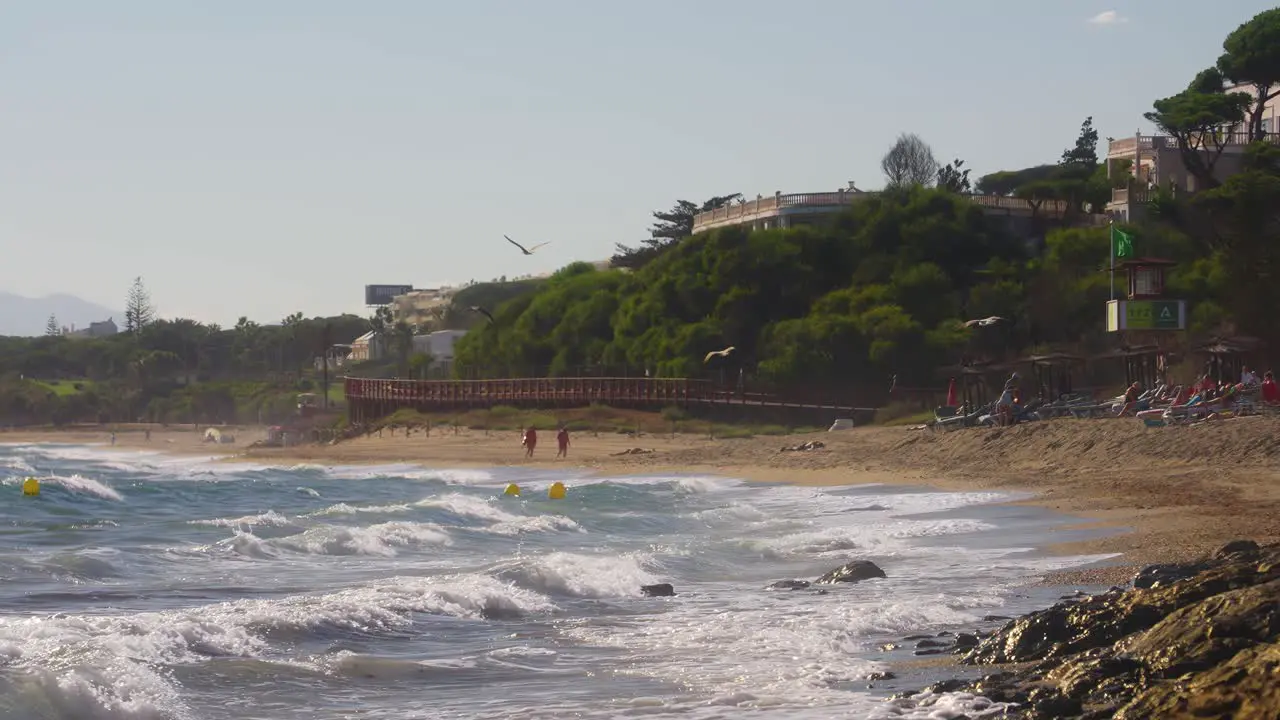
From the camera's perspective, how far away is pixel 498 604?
17797mm

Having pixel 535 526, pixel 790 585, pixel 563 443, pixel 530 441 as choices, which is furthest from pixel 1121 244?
pixel 790 585

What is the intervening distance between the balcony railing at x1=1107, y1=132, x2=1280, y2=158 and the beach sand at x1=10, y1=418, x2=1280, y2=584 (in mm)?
25275

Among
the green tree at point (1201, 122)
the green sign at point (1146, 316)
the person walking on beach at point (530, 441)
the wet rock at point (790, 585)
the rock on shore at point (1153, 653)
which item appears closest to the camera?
the rock on shore at point (1153, 653)

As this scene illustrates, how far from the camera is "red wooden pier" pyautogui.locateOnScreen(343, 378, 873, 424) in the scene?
5534 cm

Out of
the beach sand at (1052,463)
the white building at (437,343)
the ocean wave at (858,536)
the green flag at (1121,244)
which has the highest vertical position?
the green flag at (1121,244)

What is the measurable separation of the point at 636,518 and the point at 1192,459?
9.60 meters

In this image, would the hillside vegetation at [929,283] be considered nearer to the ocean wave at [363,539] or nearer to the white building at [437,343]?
the ocean wave at [363,539]

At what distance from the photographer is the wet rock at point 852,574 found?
1881cm

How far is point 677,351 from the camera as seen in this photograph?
63594 millimetres

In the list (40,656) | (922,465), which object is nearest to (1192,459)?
(922,465)

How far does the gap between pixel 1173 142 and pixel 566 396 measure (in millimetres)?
26476

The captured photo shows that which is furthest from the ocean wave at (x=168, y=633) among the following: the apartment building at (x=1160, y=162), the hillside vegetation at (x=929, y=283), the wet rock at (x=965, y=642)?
the apartment building at (x=1160, y=162)

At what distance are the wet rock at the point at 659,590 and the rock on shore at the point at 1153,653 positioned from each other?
611cm

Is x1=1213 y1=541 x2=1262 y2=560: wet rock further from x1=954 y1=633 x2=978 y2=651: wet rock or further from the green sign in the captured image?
the green sign
